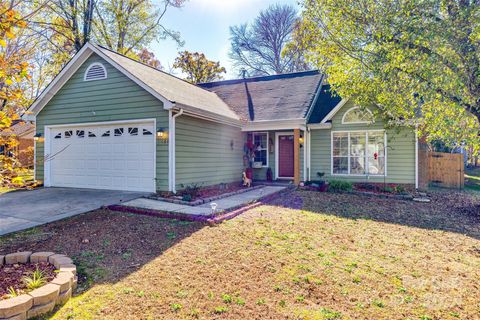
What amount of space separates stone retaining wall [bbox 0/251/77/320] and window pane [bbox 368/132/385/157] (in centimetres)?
1105

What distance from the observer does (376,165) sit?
11.8 m

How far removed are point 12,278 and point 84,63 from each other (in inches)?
340

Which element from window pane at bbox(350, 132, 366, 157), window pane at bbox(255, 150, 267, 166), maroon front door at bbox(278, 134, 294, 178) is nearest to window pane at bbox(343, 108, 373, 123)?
window pane at bbox(350, 132, 366, 157)

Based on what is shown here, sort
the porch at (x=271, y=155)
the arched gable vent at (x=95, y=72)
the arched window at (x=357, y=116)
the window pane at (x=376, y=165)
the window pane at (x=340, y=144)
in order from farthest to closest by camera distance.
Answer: the porch at (x=271, y=155) → the window pane at (x=340, y=144) → the window pane at (x=376, y=165) → the arched window at (x=357, y=116) → the arched gable vent at (x=95, y=72)

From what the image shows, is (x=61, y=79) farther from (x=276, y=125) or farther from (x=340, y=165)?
(x=340, y=165)

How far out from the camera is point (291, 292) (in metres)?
3.58

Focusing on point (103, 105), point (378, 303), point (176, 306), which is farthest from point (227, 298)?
point (103, 105)

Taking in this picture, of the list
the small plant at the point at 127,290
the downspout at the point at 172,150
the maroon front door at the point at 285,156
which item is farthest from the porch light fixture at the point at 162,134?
the maroon front door at the point at 285,156

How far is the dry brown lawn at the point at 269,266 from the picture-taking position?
3.25 m

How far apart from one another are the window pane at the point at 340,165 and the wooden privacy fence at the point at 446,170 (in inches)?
182

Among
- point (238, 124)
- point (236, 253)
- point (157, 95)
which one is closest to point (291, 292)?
point (236, 253)

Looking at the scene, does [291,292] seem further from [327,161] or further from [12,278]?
[327,161]

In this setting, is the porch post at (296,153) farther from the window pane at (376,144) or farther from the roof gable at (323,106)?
the window pane at (376,144)

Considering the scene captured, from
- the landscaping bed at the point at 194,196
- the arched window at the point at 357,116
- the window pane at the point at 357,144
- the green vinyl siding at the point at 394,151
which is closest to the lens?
the landscaping bed at the point at 194,196
